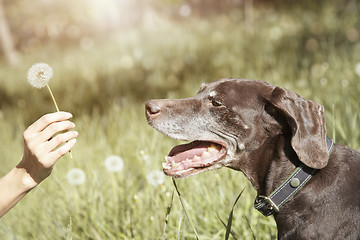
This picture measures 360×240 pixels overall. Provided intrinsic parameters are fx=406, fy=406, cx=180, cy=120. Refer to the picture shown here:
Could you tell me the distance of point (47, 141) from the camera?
2.17m

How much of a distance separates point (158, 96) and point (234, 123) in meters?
3.97

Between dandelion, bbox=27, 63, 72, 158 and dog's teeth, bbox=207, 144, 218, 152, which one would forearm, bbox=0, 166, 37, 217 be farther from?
dog's teeth, bbox=207, 144, 218, 152

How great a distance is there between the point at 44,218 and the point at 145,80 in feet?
13.6

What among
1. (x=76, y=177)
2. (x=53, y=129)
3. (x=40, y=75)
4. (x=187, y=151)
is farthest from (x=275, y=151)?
(x=76, y=177)

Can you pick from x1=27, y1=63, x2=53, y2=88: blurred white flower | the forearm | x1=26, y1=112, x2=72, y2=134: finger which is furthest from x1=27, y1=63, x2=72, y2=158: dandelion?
the forearm

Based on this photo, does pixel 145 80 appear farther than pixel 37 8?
No

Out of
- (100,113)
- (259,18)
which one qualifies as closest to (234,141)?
(100,113)

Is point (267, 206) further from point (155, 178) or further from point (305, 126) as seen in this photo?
point (155, 178)

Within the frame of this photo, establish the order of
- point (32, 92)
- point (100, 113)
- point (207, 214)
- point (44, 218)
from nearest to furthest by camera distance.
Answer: point (207, 214) < point (44, 218) < point (100, 113) < point (32, 92)

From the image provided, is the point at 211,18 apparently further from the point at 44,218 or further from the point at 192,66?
the point at 44,218

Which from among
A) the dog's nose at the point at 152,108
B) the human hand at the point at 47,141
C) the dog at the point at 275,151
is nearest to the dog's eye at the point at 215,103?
the dog at the point at 275,151

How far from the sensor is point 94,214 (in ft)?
10.6

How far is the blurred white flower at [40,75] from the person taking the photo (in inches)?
89.8

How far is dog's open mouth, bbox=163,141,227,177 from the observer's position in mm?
2600
